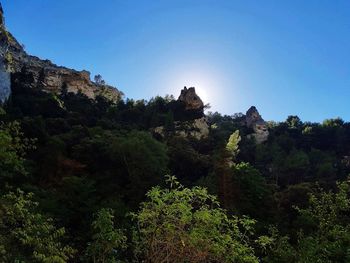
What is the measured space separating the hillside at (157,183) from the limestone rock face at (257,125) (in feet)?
0.87

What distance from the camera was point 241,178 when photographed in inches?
1527

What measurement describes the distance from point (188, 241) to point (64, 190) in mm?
23055

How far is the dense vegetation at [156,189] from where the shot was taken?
1155 cm

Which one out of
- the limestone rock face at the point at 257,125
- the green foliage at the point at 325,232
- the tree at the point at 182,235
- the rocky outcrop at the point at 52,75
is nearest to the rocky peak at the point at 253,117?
the limestone rock face at the point at 257,125

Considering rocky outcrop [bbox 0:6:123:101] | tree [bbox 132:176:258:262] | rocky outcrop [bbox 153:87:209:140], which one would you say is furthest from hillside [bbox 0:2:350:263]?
rocky outcrop [bbox 0:6:123:101]

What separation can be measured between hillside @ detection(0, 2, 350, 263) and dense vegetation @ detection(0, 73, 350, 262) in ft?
0.28

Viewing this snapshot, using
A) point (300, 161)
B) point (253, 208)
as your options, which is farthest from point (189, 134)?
point (253, 208)

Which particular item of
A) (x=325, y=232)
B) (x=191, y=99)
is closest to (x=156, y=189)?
(x=325, y=232)

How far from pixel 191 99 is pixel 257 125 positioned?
2424 cm

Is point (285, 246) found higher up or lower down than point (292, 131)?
lower down

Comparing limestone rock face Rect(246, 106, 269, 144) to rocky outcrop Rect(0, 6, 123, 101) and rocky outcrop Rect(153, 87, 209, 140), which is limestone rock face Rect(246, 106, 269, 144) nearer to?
rocky outcrop Rect(153, 87, 209, 140)

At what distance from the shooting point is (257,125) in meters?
96.6

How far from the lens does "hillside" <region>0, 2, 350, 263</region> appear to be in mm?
11625

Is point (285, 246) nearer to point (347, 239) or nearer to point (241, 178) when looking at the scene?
point (347, 239)
